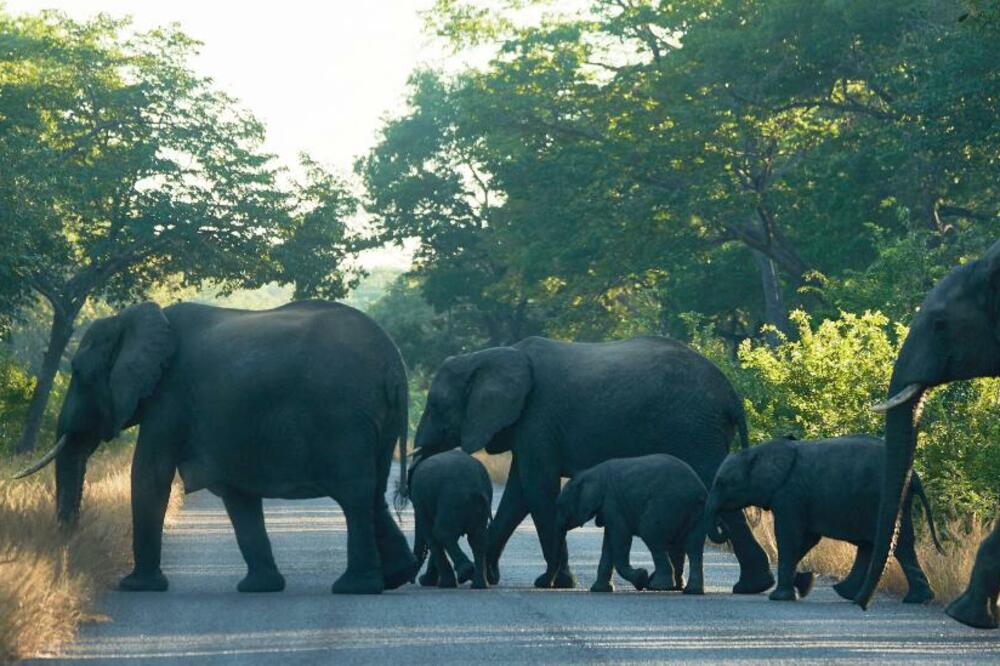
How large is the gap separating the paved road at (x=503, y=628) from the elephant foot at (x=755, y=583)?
21cm

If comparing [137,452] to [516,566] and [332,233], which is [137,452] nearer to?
[516,566]

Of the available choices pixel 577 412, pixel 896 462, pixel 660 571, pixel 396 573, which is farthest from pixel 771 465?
→ pixel 896 462

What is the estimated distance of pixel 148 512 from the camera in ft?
50.7

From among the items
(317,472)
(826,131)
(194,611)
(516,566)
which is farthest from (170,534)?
(826,131)

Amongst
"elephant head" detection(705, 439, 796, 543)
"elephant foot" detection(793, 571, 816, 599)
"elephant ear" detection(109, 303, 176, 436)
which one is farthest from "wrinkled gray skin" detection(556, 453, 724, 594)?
"elephant ear" detection(109, 303, 176, 436)

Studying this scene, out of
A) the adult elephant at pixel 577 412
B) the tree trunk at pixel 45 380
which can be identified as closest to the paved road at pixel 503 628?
the adult elephant at pixel 577 412

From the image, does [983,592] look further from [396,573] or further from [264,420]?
[264,420]

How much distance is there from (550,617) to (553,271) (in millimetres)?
35157

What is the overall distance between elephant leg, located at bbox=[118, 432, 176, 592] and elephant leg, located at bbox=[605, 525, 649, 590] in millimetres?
3557

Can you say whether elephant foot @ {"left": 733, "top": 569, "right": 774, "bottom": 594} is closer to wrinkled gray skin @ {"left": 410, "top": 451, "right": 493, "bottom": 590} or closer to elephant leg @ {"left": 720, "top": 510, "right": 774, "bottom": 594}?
elephant leg @ {"left": 720, "top": 510, "right": 774, "bottom": 594}

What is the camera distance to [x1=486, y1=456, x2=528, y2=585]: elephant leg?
53.5 feet

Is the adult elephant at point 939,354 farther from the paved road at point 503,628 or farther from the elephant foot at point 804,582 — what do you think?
the elephant foot at point 804,582

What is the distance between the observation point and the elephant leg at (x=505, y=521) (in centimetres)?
1630

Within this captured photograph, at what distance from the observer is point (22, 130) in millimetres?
36938
